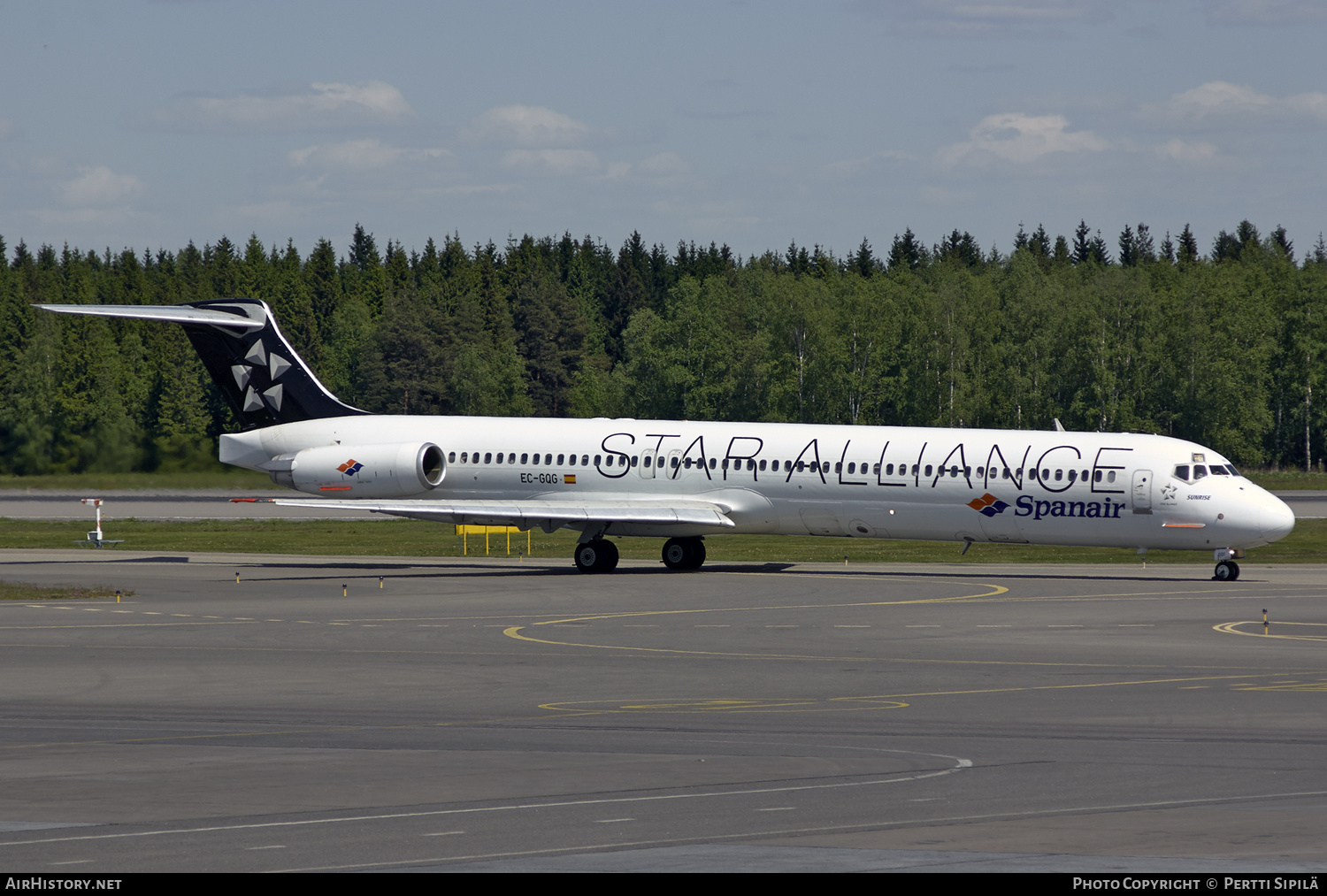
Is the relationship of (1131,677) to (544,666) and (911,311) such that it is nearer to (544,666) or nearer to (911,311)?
(544,666)

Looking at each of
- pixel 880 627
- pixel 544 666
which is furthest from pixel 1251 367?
pixel 544 666

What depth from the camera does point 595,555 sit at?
1845 inches

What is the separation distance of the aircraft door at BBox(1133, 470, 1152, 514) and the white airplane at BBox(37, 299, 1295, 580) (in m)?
0.04

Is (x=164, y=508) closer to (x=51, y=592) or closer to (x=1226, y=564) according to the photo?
(x=51, y=592)

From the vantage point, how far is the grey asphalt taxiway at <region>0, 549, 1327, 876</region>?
13.8m

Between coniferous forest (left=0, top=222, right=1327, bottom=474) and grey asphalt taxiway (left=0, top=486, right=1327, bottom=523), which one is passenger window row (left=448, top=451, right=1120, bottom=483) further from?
coniferous forest (left=0, top=222, right=1327, bottom=474)

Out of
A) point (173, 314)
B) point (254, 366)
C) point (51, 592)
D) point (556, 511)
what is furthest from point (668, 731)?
point (254, 366)

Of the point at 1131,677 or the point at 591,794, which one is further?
the point at 1131,677

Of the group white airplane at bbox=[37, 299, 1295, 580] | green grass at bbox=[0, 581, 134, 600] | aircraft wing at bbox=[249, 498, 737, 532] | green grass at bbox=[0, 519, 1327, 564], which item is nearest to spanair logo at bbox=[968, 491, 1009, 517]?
white airplane at bbox=[37, 299, 1295, 580]

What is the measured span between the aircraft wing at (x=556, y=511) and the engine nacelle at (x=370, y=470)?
946 millimetres

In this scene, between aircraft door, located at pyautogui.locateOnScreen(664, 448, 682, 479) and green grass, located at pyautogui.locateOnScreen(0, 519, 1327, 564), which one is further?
green grass, located at pyautogui.locateOnScreen(0, 519, 1327, 564)
